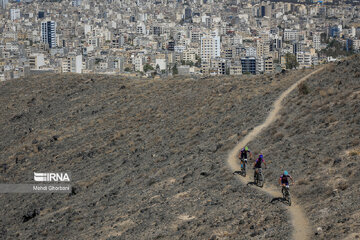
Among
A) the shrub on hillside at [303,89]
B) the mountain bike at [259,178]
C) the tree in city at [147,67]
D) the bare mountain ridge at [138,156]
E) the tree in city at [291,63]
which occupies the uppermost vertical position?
the shrub on hillside at [303,89]

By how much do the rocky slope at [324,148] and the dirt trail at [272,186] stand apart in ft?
0.75

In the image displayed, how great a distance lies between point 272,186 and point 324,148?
2.43m

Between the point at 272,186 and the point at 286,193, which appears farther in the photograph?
the point at 272,186

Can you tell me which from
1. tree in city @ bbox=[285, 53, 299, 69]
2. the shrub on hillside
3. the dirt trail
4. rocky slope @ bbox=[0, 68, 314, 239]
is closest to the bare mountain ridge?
rocky slope @ bbox=[0, 68, 314, 239]

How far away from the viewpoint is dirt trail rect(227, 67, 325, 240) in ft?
51.1

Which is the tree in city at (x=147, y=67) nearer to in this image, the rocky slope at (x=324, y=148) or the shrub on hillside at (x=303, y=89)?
the rocky slope at (x=324, y=148)

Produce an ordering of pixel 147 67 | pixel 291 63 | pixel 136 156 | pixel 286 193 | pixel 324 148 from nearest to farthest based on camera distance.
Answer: pixel 286 193 < pixel 324 148 < pixel 136 156 < pixel 291 63 < pixel 147 67

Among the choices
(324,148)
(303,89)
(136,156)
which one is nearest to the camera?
(324,148)

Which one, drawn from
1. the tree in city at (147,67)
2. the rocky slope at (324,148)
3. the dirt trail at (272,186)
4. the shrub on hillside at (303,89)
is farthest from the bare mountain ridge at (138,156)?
the tree in city at (147,67)

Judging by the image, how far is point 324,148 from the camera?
67.4ft

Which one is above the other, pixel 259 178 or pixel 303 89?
pixel 303 89

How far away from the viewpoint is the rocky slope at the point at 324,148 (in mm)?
15891

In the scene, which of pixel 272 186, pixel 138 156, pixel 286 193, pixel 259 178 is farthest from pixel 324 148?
pixel 138 156

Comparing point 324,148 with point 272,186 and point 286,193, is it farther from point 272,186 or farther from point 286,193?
point 286,193
